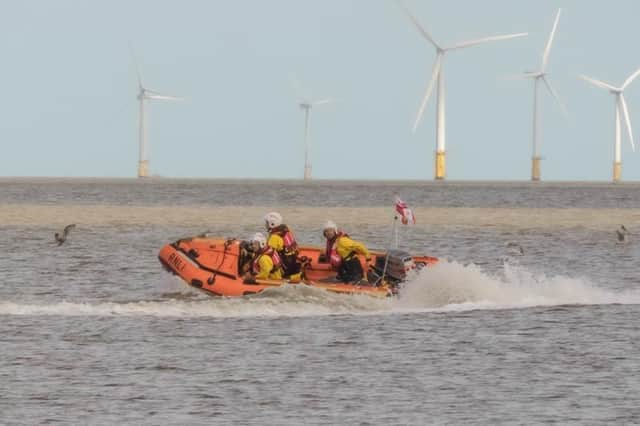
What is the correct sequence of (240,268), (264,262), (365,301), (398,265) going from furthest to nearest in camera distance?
(240,268) → (398,265) → (365,301) → (264,262)

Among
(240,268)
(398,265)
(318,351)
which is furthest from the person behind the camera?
(240,268)

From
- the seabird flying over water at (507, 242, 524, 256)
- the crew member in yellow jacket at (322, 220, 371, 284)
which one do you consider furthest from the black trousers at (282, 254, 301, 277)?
the seabird flying over water at (507, 242, 524, 256)

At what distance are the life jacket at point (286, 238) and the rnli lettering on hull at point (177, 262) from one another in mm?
2691

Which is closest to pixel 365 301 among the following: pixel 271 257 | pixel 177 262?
pixel 271 257

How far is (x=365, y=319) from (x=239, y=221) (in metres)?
58.0

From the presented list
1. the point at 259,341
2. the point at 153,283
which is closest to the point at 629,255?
the point at 153,283

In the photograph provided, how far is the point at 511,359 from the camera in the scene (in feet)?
104

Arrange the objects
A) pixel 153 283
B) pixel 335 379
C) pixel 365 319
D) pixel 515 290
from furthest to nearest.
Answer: pixel 153 283, pixel 515 290, pixel 365 319, pixel 335 379

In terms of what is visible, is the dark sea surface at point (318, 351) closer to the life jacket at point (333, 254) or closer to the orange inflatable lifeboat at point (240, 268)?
the orange inflatable lifeboat at point (240, 268)

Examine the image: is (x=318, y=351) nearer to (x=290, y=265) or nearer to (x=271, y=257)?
(x=271, y=257)

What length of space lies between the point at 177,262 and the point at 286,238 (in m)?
3.13

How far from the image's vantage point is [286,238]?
127 ft

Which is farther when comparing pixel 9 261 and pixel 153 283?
pixel 9 261

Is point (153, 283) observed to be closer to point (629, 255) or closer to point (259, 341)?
point (259, 341)
